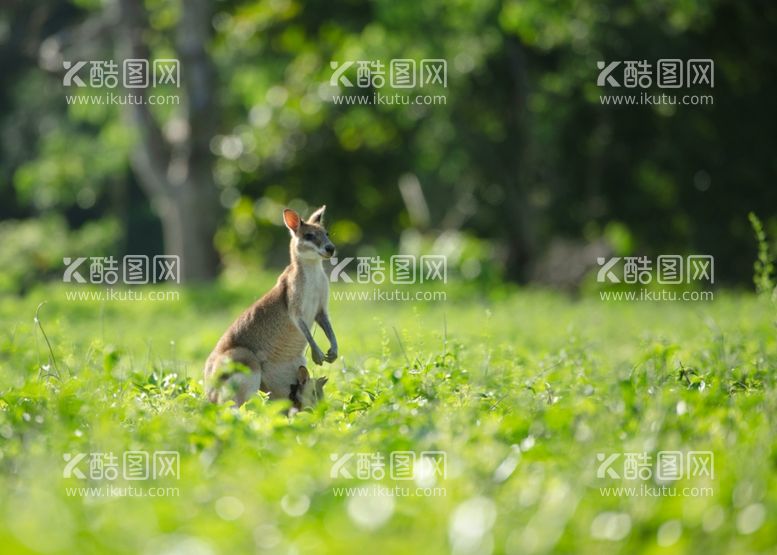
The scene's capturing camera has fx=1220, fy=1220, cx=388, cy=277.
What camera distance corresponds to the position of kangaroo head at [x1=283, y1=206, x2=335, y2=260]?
791 cm

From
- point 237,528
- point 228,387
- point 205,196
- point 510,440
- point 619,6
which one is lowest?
point 237,528

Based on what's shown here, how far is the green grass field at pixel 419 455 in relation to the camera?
3.95m

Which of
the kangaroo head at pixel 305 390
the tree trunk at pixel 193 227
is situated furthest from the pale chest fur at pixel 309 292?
the tree trunk at pixel 193 227

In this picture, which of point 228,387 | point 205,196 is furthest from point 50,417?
point 205,196

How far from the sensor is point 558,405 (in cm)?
640

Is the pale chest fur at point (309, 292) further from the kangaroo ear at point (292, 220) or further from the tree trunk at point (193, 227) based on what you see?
the tree trunk at point (193, 227)

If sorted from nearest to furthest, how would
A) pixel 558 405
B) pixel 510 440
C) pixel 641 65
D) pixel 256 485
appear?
pixel 256 485 → pixel 510 440 → pixel 558 405 → pixel 641 65

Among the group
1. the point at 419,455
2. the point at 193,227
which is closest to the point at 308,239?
the point at 419,455

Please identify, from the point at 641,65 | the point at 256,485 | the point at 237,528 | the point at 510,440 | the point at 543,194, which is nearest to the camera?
the point at 237,528

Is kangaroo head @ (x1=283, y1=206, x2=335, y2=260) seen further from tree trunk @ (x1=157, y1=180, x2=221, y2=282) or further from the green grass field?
tree trunk @ (x1=157, y1=180, x2=221, y2=282)

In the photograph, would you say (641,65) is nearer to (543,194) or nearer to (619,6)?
(619,6)

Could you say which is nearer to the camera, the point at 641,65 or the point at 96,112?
the point at 641,65

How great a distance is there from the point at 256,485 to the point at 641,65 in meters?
20.7

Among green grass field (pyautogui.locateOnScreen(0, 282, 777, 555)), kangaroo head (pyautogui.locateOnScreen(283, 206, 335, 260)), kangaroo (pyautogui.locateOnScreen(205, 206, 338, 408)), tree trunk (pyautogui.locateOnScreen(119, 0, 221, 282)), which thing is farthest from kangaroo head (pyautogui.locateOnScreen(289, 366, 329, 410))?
tree trunk (pyautogui.locateOnScreen(119, 0, 221, 282))
